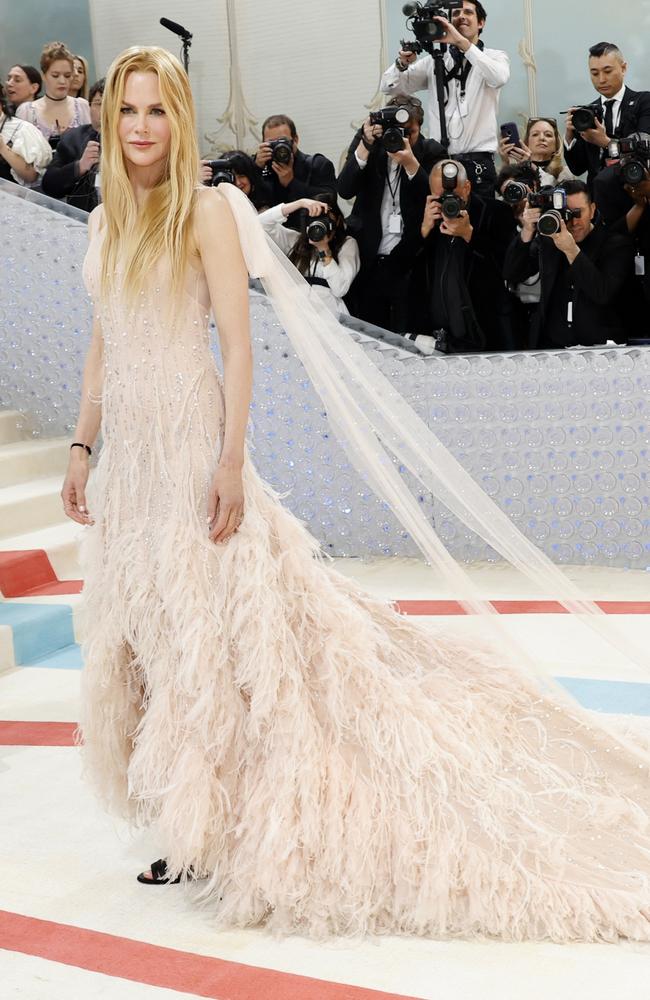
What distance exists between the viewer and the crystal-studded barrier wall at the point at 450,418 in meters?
4.06

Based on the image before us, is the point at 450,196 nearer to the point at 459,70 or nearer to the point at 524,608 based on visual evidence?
the point at 459,70

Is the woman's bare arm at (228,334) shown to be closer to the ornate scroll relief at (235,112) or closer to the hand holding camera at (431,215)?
the hand holding camera at (431,215)

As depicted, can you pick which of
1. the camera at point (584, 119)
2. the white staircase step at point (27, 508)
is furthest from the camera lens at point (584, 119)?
the white staircase step at point (27, 508)

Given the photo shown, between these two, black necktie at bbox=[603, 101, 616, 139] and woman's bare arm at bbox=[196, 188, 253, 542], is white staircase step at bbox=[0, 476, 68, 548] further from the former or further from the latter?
black necktie at bbox=[603, 101, 616, 139]

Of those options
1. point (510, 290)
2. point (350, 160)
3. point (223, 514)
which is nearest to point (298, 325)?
point (223, 514)

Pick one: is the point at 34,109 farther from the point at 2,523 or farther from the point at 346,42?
the point at 2,523

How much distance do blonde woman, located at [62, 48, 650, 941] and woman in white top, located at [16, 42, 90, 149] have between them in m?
3.90

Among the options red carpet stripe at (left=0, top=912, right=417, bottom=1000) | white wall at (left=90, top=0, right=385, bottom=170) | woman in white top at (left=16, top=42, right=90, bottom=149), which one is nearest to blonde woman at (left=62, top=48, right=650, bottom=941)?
red carpet stripe at (left=0, top=912, right=417, bottom=1000)

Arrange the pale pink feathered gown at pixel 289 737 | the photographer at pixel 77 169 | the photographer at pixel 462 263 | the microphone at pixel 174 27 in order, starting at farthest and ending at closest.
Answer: the microphone at pixel 174 27 → the photographer at pixel 77 169 → the photographer at pixel 462 263 → the pale pink feathered gown at pixel 289 737

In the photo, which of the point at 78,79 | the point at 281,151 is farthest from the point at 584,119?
the point at 78,79

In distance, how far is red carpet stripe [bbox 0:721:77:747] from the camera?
271 cm

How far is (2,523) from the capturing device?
4.07m

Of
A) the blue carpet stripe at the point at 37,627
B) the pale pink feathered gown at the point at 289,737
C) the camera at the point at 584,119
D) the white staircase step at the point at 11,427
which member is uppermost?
the camera at the point at 584,119

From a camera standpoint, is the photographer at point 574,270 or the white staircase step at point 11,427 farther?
the white staircase step at point 11,427
